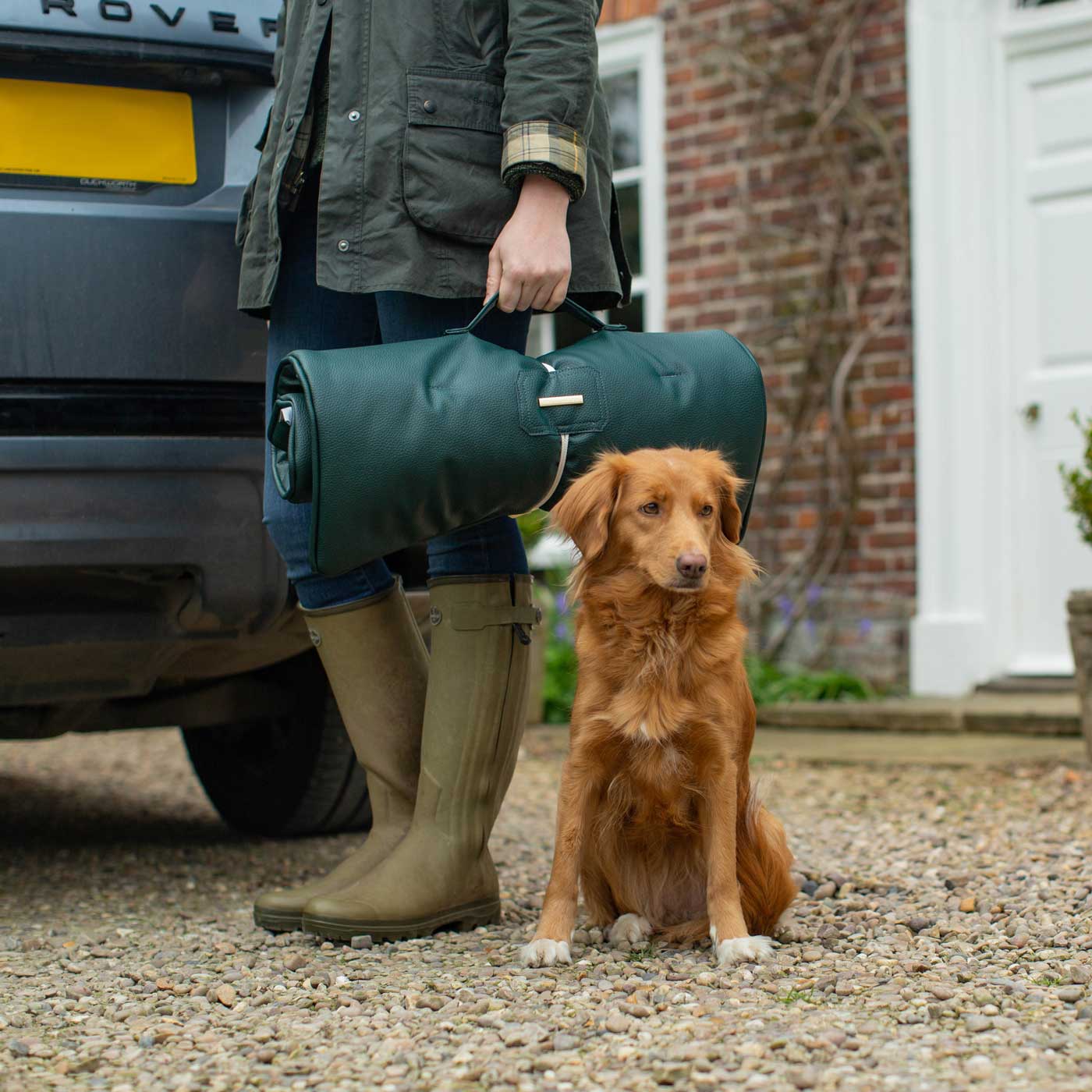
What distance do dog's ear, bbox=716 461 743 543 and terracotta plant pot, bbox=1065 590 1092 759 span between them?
2234 millimetres

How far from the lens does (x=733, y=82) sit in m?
6.73

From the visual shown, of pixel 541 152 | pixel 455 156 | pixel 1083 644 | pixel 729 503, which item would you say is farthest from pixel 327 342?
pixel 1083 644

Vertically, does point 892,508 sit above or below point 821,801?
above

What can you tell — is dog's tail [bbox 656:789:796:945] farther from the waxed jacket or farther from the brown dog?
the waxed jacket

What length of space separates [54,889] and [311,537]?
1.33m

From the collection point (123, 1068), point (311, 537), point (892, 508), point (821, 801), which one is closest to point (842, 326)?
point (892, 508)

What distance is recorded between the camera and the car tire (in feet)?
11.1

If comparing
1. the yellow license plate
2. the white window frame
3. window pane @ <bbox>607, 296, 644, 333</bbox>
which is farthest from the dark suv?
window pane @ <bbox>607, 296, 644, 333</bbox>

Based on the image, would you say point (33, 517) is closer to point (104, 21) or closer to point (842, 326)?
point (104, 21)

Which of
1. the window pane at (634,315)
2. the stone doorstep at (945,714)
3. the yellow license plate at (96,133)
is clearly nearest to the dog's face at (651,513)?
the yellow license plate at (96,133)

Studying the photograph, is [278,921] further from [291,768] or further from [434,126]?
[434,126]

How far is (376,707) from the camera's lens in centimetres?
270

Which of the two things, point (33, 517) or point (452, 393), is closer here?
point (452, 393)

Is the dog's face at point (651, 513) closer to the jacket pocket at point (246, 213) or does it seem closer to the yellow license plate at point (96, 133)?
the jacket pocket at point (246, 213)
